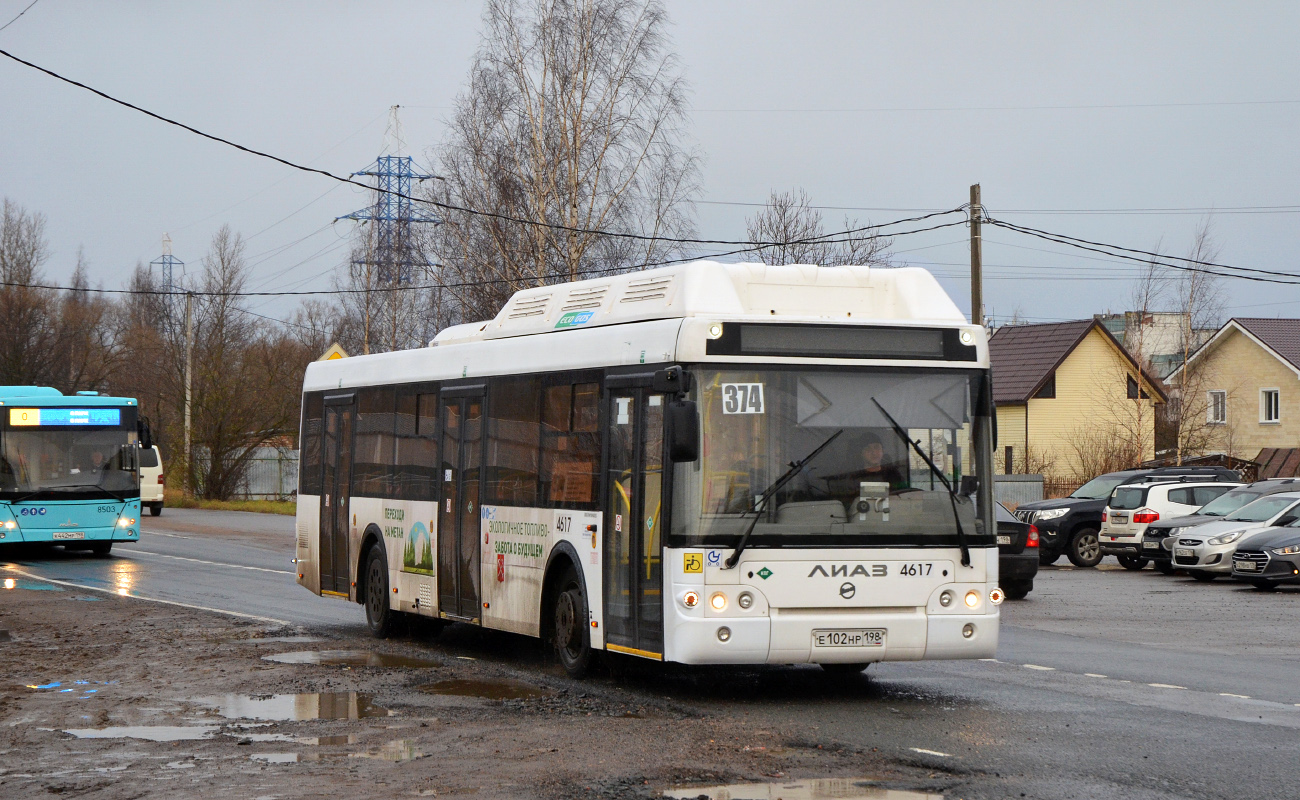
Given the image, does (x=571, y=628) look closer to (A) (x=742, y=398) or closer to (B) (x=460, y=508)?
(B) (x=460, y=508)

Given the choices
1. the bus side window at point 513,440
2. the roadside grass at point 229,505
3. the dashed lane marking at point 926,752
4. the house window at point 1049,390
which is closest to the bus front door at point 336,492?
the bus side window at point 513,440

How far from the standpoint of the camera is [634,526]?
1097 centimetres

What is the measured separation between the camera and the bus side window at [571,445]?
11.7 metres

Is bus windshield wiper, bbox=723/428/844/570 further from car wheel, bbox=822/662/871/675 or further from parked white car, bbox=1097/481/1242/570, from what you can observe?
parked white car, bbox=1097/481/1242/570

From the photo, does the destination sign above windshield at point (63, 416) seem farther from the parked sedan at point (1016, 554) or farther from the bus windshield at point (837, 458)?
the bus windshield at point (837, 458)

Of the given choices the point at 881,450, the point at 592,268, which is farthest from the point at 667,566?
the point at 592,268

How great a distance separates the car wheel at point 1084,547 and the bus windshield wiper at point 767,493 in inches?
816

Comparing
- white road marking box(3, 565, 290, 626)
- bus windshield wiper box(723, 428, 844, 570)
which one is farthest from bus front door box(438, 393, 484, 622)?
bus windshield wiper box(723, 428, 844, 570)

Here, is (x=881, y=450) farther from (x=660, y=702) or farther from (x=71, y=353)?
(x=71, y=353)

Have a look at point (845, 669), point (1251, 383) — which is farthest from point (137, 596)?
point (1251, 383)

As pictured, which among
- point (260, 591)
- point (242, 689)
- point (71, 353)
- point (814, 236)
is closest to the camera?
point (242, 689)

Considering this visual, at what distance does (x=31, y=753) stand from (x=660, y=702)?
13.1 ft

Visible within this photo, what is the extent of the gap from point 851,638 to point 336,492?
24.8 feet

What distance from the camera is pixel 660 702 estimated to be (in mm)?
10820
